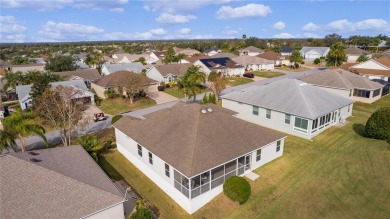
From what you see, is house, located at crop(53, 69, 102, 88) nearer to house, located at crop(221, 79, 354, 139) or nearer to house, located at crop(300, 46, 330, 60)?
house, located at crop(221, 79, 354, 139)

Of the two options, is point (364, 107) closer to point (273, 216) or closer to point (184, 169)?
point (273, 216)

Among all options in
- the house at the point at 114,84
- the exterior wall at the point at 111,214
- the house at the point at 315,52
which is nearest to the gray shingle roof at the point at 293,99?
the house at the point at 114,84

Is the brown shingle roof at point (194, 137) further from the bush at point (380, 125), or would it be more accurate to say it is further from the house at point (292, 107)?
the bush at point (380, 125)

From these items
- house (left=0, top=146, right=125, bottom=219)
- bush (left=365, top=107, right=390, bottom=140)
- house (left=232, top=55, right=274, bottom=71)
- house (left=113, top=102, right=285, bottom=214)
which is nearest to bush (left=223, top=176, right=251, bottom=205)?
house (left=113, top=102, right=285, bottom=214)

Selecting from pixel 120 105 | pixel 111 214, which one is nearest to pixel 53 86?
pixel 120 105

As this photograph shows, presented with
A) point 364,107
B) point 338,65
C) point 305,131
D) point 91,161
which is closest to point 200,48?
point 338,65
